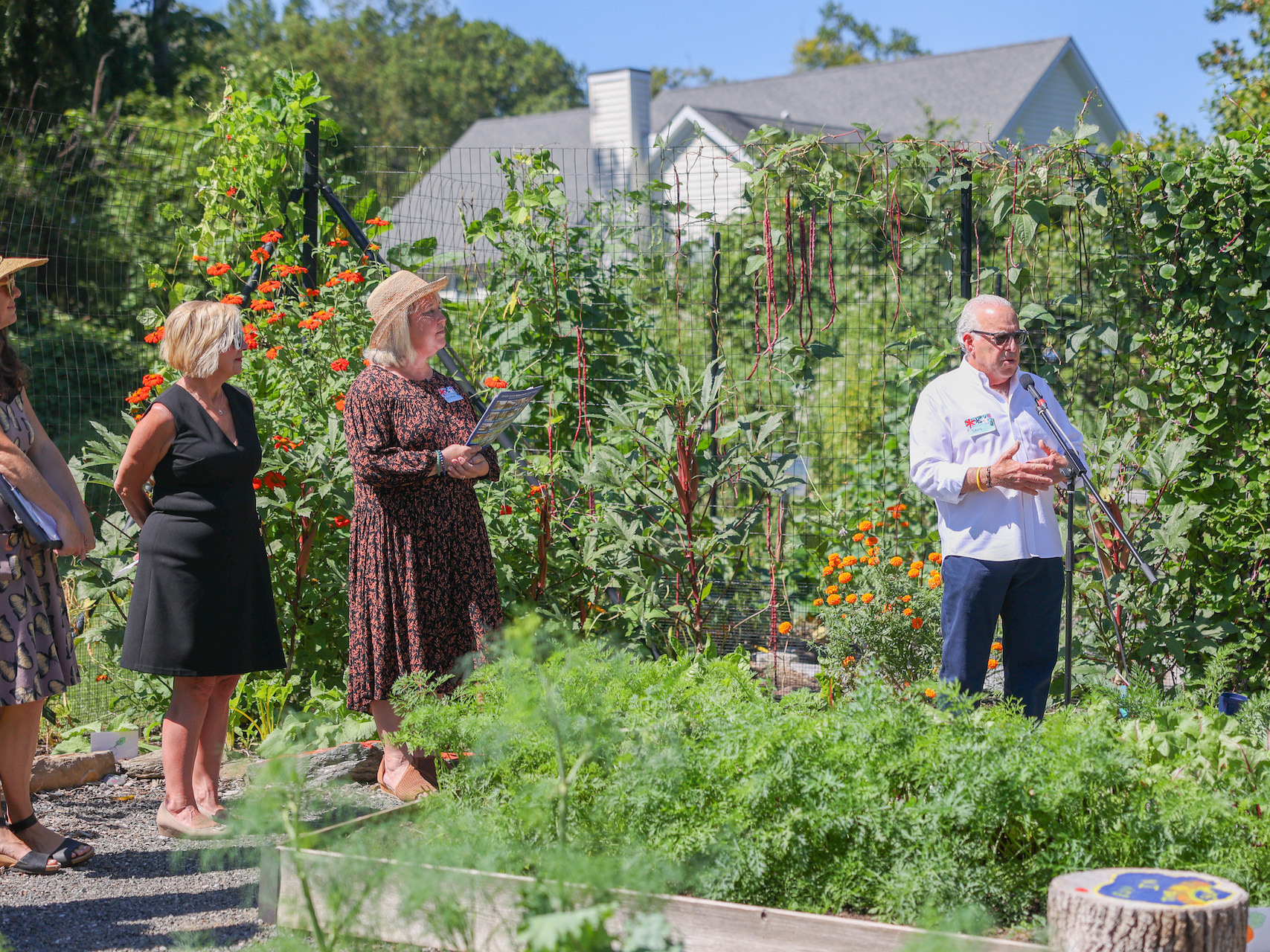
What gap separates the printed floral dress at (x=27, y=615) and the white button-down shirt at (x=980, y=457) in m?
2.48

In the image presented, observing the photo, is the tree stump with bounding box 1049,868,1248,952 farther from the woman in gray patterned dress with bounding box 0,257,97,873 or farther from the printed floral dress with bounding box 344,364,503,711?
the woman in gray patterned dress with bounding box 0,257,97,873

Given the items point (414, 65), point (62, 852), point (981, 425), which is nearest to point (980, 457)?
point (981, 425)

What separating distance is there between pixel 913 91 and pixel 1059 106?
9.55ft

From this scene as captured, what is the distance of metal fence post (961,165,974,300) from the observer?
4.53 metres

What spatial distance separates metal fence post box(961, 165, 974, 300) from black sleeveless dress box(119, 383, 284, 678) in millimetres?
2926

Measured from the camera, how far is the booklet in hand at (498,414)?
128 inches

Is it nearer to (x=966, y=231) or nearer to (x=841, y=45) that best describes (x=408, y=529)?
(x=966, y=231)

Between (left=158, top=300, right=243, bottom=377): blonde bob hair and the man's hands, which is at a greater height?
(left=158, top=300, right=243, bottom=377): blonde bob hair

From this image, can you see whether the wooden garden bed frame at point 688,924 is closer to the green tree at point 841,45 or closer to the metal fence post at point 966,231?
the metal fence post at point 966,231

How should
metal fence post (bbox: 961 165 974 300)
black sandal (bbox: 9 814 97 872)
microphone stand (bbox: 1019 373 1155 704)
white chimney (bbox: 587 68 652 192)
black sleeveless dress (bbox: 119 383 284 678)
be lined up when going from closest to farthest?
black sandal (bbox: 9 814 97 872) → black sleeveless dress (bbox: 119 383 284 678) → microphone stand (bbox: 1019 373 1155 704) → metal fence post (bbox: 961 165 974 300) → white chimney (bbox: 587 68 652 192)

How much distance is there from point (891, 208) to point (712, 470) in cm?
145

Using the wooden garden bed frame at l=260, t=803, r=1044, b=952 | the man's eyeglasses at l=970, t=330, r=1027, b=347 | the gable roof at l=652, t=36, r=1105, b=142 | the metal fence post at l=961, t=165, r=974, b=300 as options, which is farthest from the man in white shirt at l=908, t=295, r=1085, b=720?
the gable roof at l=652, t=36, r=1105, b=142

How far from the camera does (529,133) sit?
83.5ft

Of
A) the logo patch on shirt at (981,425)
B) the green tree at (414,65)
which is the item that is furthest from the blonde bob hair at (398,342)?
the green tree at (414,65)
